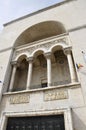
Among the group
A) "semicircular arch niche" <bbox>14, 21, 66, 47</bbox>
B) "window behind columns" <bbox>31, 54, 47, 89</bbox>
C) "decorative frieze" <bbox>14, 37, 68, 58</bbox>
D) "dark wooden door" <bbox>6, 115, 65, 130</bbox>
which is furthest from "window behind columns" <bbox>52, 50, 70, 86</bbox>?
"dark wooden door" <bbox>6, 115, 65, 130</bbox>

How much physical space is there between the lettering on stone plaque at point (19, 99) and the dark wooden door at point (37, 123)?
81 centimetres

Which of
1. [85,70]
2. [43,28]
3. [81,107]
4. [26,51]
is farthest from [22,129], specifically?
[43,28]

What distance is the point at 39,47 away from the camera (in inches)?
325

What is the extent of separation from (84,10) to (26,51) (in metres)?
4.90

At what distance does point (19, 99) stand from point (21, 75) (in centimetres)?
332

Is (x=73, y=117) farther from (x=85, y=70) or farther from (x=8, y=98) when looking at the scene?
(x=8, y=98)

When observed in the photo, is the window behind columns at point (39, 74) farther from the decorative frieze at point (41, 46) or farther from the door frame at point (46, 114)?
the door frame at point (46, 114)

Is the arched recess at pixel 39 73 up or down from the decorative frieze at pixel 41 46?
down

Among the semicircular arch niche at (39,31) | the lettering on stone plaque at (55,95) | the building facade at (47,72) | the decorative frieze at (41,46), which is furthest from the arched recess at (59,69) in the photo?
the semicircular arch niche at (39,31)

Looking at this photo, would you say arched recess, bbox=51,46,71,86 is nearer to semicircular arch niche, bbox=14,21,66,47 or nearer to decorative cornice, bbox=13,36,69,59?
decorative cornice, bbox=13,36,69,59

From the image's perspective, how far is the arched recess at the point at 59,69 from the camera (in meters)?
7.79

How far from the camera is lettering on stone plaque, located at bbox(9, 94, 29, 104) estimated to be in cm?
632

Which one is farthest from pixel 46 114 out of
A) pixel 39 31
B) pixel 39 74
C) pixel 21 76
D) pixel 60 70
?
pixel 39 31

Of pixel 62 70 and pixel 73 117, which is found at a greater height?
pixel 62 70
